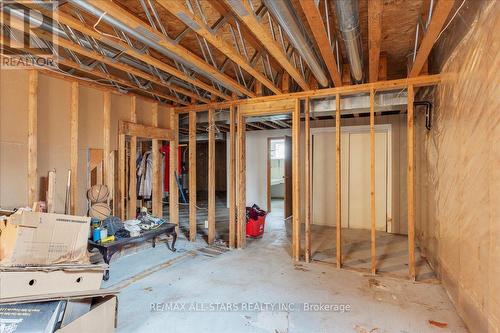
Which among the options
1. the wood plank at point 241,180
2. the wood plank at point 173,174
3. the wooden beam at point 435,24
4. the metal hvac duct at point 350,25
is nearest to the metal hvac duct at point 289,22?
the metal hvac duct at point 350,25

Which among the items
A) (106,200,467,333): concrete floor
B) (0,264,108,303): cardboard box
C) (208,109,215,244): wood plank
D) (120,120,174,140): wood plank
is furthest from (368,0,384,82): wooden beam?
(120,120,174,140): wood plank

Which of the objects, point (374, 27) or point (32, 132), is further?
point (32, 132)

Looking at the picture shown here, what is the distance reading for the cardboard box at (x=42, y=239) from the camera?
7.25 feet

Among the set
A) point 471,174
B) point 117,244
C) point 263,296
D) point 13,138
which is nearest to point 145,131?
point 13,138

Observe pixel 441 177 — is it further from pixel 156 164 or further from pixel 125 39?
pixel 156 164

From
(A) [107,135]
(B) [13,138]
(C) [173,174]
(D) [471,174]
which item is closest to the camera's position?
(D) [471,174]

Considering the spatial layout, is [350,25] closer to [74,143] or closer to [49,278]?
[49,278]

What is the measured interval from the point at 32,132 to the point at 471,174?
4333 mm

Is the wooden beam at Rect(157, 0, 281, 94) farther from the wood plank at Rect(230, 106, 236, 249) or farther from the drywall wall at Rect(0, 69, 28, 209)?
the drywall wall at Rect(0, 69, 28, 209)

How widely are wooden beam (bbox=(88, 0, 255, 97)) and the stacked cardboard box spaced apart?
5.95 ft

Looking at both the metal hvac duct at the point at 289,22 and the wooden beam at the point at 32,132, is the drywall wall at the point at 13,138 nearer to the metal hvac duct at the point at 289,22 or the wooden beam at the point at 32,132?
the wooden beam at the point at 32,132

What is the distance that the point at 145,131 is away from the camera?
4402mm

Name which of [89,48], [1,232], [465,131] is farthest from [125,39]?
[465,131]

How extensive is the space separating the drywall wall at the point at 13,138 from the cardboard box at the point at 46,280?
1.25m
